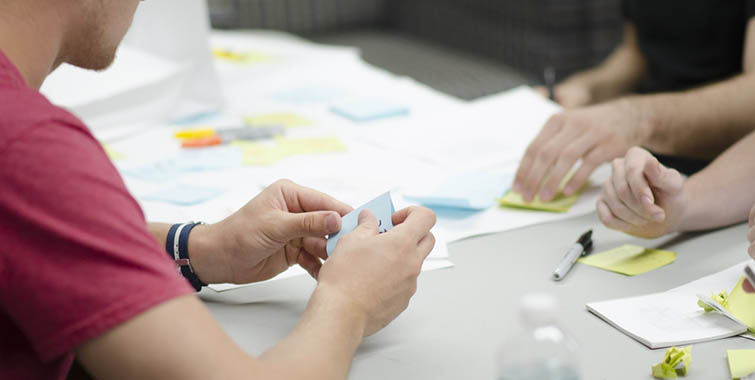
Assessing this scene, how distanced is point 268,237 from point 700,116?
0.86 metres

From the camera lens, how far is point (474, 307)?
906 mm

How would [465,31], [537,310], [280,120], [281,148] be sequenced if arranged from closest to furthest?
[537,310] → [281,148] → [280,120] → [465,31]

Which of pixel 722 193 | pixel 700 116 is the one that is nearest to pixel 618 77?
pixel 700 116

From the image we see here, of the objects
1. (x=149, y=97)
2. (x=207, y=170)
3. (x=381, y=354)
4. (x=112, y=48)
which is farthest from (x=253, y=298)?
(x=149, y=97)

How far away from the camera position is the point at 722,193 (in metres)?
1.08

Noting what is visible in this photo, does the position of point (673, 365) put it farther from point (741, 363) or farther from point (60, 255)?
point (60, 255)

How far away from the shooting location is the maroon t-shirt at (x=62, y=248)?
59 centimetres

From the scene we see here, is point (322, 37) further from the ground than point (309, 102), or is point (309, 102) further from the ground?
point (309, 102)

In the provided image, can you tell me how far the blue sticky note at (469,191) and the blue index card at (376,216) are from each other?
32 cm

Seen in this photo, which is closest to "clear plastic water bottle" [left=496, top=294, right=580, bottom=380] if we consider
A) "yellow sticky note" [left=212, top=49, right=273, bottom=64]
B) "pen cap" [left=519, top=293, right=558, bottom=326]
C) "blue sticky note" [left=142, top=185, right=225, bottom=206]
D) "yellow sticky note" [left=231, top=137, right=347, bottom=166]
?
"pen cap" [left=519, top=293, right=558, bottom=326]

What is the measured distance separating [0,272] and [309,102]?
4.16 feet

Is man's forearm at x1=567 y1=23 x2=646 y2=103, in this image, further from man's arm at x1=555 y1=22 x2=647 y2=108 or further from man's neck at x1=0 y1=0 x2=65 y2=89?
man's neck at x1=0 y1=0 x2=65 y2=89

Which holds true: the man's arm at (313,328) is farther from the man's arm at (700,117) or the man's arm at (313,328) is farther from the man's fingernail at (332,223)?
the man's arm at (700,117)

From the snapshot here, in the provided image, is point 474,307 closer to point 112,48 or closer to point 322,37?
point 112,48
